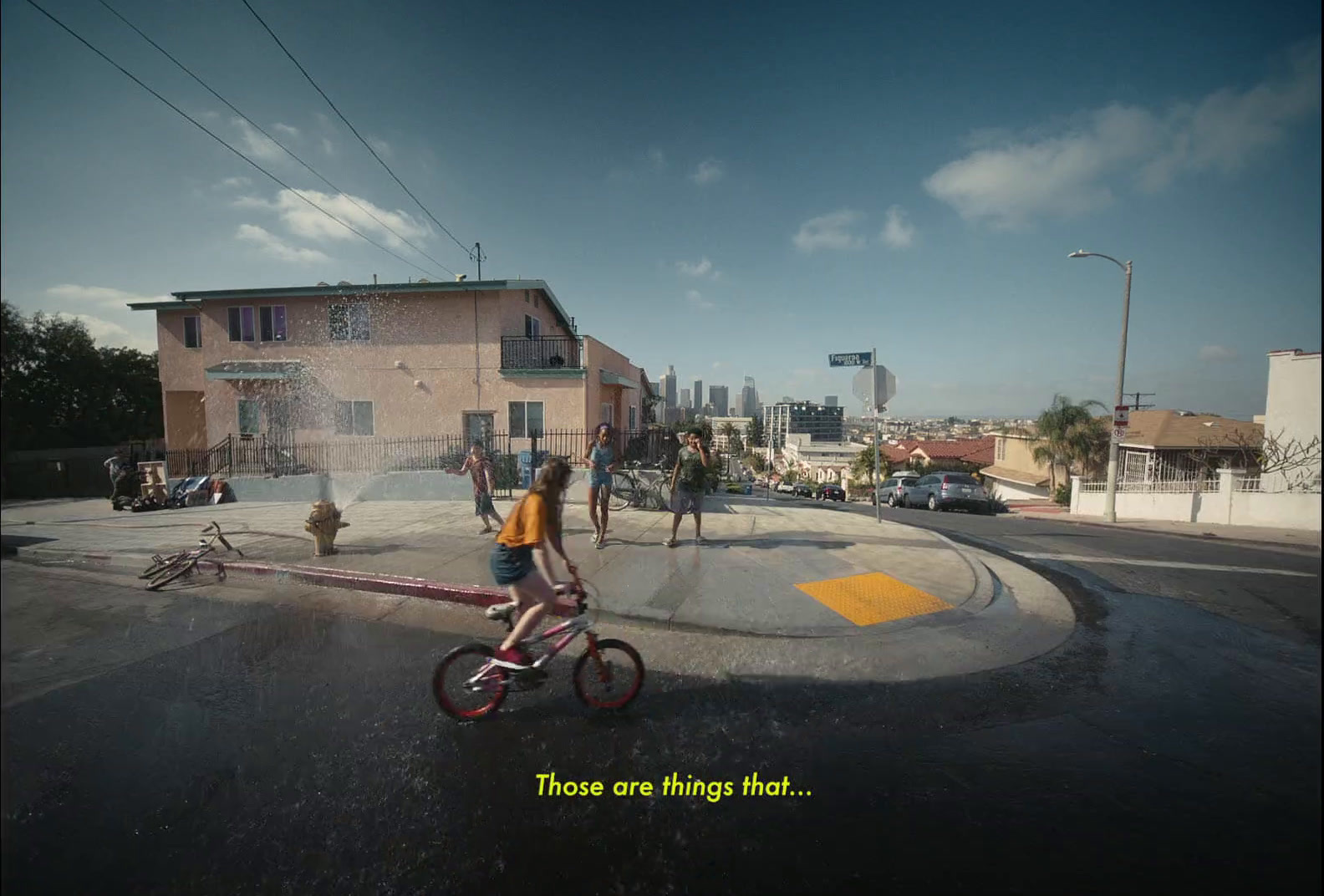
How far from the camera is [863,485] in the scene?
37.6 meters

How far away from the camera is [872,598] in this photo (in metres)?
5.63

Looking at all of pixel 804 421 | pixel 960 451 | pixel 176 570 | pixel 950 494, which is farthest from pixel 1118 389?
pixel 804 421

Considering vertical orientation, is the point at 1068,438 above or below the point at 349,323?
below

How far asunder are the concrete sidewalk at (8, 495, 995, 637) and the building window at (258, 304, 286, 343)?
272 inches

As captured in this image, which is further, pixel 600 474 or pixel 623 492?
pixel 623 492

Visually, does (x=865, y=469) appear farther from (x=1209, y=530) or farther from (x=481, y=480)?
(x=481, y=480)

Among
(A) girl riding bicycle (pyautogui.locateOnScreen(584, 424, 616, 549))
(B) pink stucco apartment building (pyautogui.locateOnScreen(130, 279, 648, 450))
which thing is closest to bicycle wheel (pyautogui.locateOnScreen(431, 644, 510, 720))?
(A) girl riding bicycle (pyautogui.locateOnScreen(584, 424, 616, 549))

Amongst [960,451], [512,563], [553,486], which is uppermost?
[553,486]

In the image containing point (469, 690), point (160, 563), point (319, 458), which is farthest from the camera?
point (319, 458)

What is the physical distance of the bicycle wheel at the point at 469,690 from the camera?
3.47 metres

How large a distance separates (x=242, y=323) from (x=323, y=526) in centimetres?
1307

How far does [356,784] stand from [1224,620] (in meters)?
8.02

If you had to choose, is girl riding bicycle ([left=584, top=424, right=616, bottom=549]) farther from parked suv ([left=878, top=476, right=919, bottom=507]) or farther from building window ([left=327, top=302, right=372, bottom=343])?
parked suv ([left=878, top=476, right=919, bottom=507])

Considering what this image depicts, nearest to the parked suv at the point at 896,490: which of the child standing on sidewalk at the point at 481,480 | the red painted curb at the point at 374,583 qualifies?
the child standing on sidewalk at the point at 481,480
